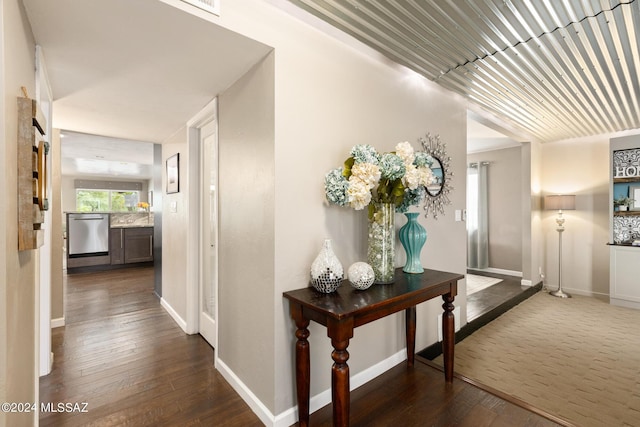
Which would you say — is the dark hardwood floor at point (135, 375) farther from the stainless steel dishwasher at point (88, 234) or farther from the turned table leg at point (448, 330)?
the stainless steel dishwasher at point (88, 234)

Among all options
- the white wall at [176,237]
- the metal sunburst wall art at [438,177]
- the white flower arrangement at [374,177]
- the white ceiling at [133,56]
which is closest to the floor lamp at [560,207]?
the metal sunburst wall art at [438,177]

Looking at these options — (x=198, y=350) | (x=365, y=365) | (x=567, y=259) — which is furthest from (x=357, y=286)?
(x=567, y=259)

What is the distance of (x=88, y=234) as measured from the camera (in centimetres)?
605

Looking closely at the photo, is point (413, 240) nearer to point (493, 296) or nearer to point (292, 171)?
point (292, 171)

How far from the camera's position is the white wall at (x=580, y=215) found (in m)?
4.50

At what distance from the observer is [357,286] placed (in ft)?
5.50

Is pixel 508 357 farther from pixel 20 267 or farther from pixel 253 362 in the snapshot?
pixel 20 267

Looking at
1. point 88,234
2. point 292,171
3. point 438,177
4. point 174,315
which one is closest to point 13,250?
point 292,171

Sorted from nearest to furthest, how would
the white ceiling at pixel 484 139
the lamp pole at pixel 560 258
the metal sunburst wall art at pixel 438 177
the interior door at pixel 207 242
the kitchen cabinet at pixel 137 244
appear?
the metal sunburst wall art at pixel 438 177 < the interior door at pixel 207 242 < the white ceiling at pixel 484 139 < the lamp pole at pixel 560 258 < the kitchen cabinet at pixel 137 244

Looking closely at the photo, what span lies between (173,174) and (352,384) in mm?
2862

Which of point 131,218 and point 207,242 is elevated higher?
point 131,218

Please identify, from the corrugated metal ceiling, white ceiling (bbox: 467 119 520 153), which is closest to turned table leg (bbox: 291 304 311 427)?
the corrugated metal ceiling

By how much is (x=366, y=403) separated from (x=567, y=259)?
4842 millimetres

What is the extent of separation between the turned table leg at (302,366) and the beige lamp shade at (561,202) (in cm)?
494
